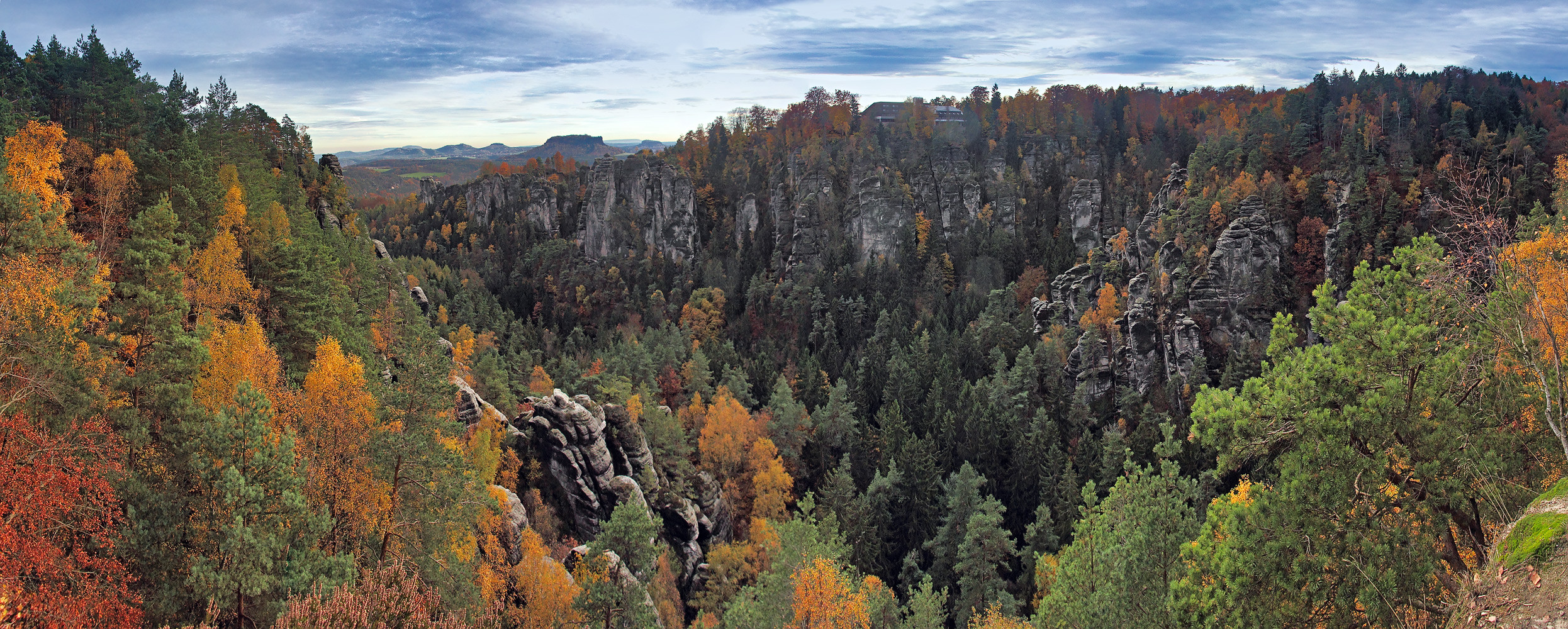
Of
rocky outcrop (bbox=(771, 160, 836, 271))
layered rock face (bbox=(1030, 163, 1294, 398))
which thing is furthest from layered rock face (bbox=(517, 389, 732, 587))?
rocky outcrop (bbox=(771, 160, 836, 271))

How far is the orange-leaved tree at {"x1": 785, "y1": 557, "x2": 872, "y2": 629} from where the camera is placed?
24.0 m

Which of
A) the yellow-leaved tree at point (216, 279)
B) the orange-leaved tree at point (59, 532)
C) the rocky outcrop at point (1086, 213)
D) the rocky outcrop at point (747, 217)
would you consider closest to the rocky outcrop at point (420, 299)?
the yellow-leaved tree at point (216, 279)

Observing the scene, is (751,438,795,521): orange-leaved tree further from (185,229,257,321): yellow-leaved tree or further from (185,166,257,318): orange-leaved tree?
(185,229,257,321): yellow-leaved tree

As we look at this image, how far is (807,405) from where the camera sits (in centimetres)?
6406

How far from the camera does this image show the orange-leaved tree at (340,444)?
1808cm

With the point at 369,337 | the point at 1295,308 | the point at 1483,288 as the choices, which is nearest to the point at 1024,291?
the point at 1295,308

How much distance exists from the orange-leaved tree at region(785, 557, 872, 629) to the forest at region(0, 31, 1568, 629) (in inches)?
5.7

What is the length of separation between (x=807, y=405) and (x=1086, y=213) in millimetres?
62563

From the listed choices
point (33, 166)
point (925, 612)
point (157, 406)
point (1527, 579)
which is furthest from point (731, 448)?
point (1527, 579)

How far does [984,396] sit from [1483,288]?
49376 millimetres

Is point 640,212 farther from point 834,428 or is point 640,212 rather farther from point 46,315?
point 46,315

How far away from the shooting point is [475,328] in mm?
71938

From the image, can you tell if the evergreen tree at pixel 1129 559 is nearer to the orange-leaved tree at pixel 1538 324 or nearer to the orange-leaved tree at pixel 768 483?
the orange-leaved tree at pixel 1538 324

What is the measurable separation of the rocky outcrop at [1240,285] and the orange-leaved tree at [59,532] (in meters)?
67.8
